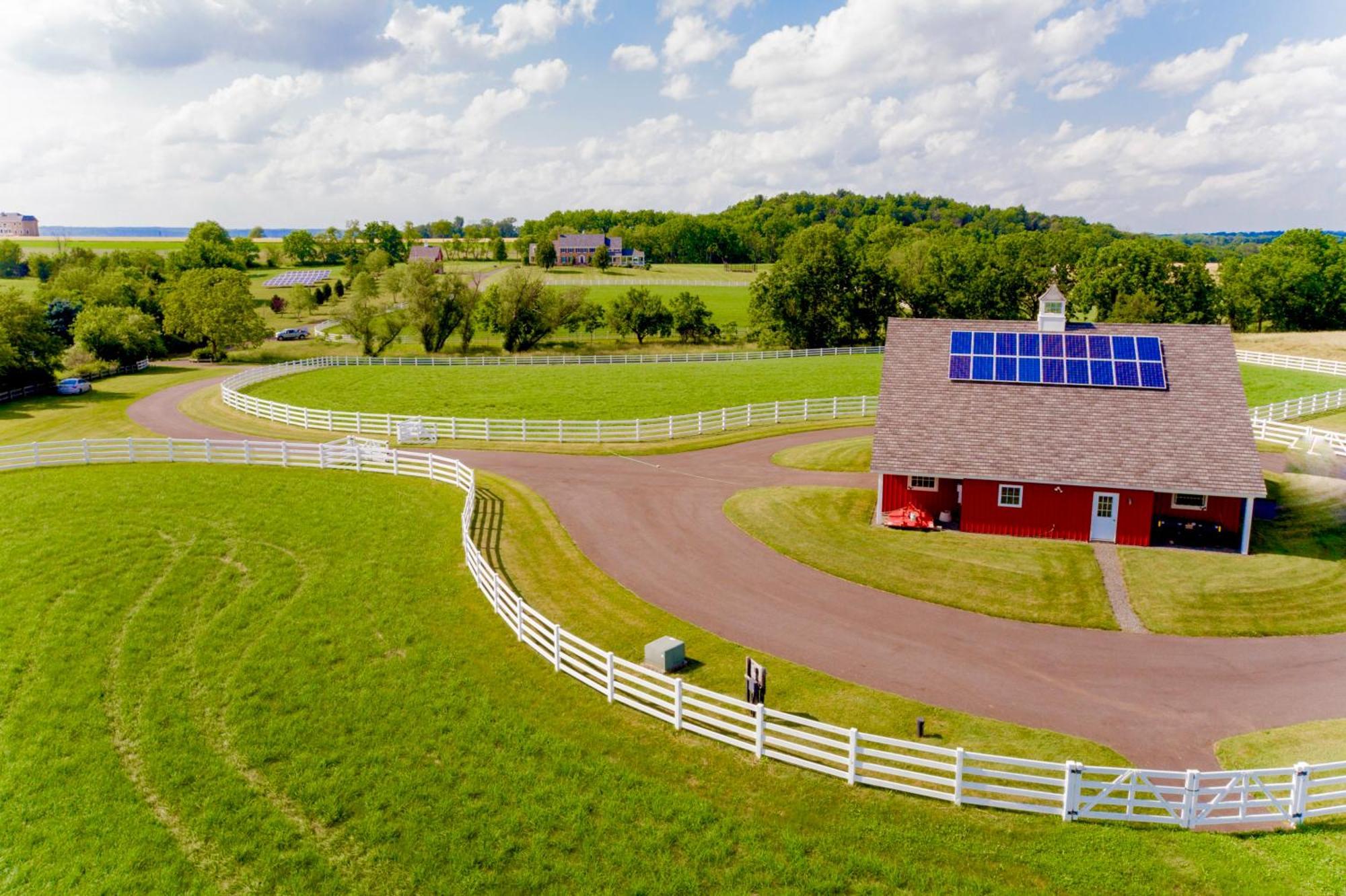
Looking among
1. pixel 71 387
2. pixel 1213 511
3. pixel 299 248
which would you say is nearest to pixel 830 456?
pixel 1213 511

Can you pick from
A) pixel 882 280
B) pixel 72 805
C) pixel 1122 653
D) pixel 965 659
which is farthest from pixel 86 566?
pixel 882 280

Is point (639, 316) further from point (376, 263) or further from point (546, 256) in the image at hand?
point (546, 256)

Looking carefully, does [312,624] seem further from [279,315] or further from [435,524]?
[279,315]

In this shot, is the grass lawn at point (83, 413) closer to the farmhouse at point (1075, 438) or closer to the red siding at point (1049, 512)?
the farmhouse at point (1075, 438)

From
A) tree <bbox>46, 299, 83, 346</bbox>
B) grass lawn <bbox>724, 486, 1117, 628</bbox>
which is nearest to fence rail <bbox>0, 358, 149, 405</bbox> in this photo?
tree <bbox>46, 299, 83, 346</bbox>

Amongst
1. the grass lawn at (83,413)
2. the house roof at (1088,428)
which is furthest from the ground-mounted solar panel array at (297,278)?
the house roof at (1088,428)
